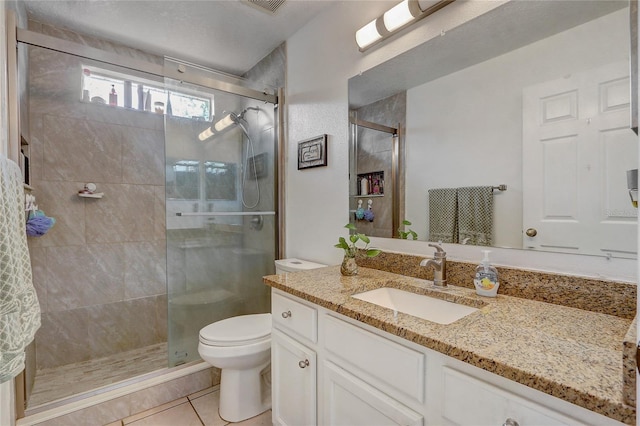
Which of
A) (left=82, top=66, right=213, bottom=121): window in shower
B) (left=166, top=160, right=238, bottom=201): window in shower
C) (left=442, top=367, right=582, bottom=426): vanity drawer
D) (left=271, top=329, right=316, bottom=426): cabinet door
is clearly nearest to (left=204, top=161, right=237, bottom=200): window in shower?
(left=166, top=160, right=238, bottom=201): window in shower

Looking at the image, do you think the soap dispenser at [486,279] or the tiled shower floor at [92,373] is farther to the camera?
the tiled shower floor at [92,373]

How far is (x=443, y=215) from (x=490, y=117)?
44 cm

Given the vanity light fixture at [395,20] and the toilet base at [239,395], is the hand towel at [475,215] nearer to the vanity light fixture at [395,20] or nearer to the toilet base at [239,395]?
the vanity light fixture at [395,20]

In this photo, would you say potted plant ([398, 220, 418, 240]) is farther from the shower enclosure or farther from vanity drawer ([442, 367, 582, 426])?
the shower enclosure

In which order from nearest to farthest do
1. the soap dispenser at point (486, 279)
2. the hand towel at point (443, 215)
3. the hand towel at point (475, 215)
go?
the soap dispenser at point (486, 279), the hand towel at point (475, 215), the hand towel at point (443, 215)

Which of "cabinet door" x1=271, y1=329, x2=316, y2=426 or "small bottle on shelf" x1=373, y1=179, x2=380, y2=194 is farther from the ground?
"small bottle on shelf" x1=373, y1=179, x2=380, y2=194

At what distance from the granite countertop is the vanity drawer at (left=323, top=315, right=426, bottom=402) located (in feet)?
0.19

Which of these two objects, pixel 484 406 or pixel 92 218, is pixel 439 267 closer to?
pixel 484 406

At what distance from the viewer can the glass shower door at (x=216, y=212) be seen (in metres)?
1.97

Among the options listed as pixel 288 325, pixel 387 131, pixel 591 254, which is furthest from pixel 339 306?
pixel 387 131

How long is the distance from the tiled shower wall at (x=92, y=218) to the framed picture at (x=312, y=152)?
134 cm

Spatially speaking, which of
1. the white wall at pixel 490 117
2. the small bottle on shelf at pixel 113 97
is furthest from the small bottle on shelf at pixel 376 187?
the small bottle on shelf at pixel 113 97

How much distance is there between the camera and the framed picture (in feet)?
6.39

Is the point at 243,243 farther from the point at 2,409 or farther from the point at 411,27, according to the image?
the point at 411,27
